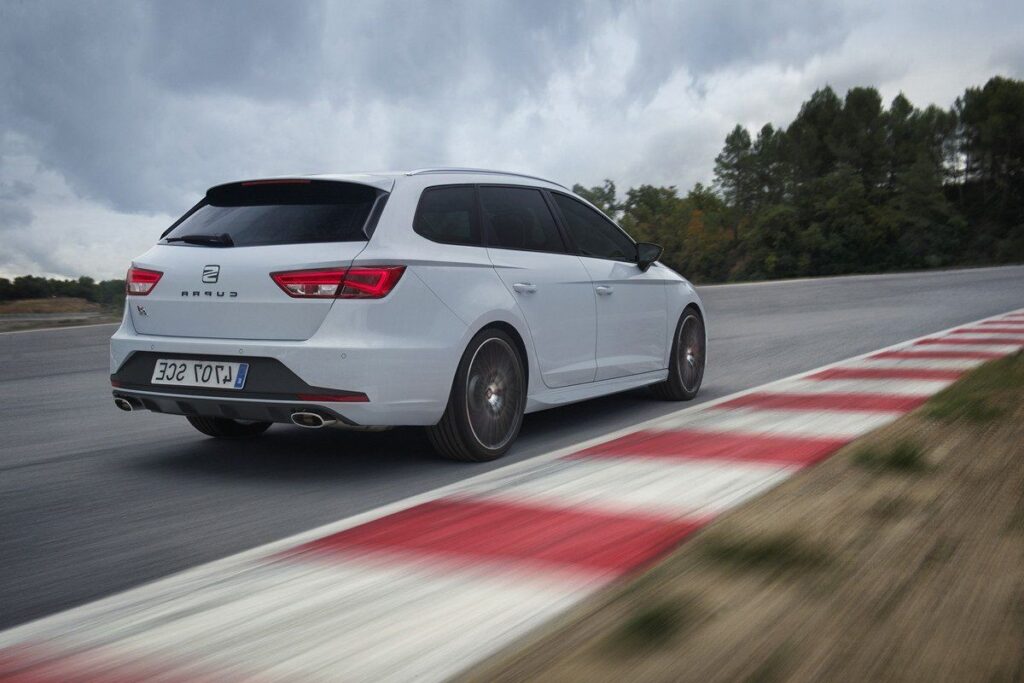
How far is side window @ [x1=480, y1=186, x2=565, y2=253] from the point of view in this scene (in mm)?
5852

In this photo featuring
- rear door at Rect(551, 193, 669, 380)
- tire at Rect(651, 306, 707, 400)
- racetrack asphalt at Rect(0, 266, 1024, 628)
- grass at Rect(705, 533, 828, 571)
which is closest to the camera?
grass at Rect(705, 533, 828, 571)

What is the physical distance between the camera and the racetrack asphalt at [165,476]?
3706 millimetres

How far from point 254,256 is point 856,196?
7645 centimetres

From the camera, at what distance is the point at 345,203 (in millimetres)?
5098

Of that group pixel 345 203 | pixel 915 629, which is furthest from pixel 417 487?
pixel 915 629

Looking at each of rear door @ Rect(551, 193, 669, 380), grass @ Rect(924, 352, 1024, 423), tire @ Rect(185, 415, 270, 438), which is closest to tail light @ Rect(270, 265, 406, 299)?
tire @ Rect(185, 415, 270, 438)

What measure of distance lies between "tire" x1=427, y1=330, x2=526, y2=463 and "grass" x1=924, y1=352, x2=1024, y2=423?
2.29m

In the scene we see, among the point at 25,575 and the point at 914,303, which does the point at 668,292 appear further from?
the point at 914,303

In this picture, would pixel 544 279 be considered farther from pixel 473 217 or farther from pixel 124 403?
pixel 124 403

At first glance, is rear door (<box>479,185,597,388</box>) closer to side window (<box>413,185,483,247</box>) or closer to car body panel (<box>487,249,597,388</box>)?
car body panel (<box>487,249,597,388</box>)

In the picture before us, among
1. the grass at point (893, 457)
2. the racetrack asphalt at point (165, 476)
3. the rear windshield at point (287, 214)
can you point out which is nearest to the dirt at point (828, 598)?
the grass at point (893, 457)

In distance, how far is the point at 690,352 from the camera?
7957 millimetres

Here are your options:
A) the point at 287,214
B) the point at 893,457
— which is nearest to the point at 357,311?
the point at 287,214

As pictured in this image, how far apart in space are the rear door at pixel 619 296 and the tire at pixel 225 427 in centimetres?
219
